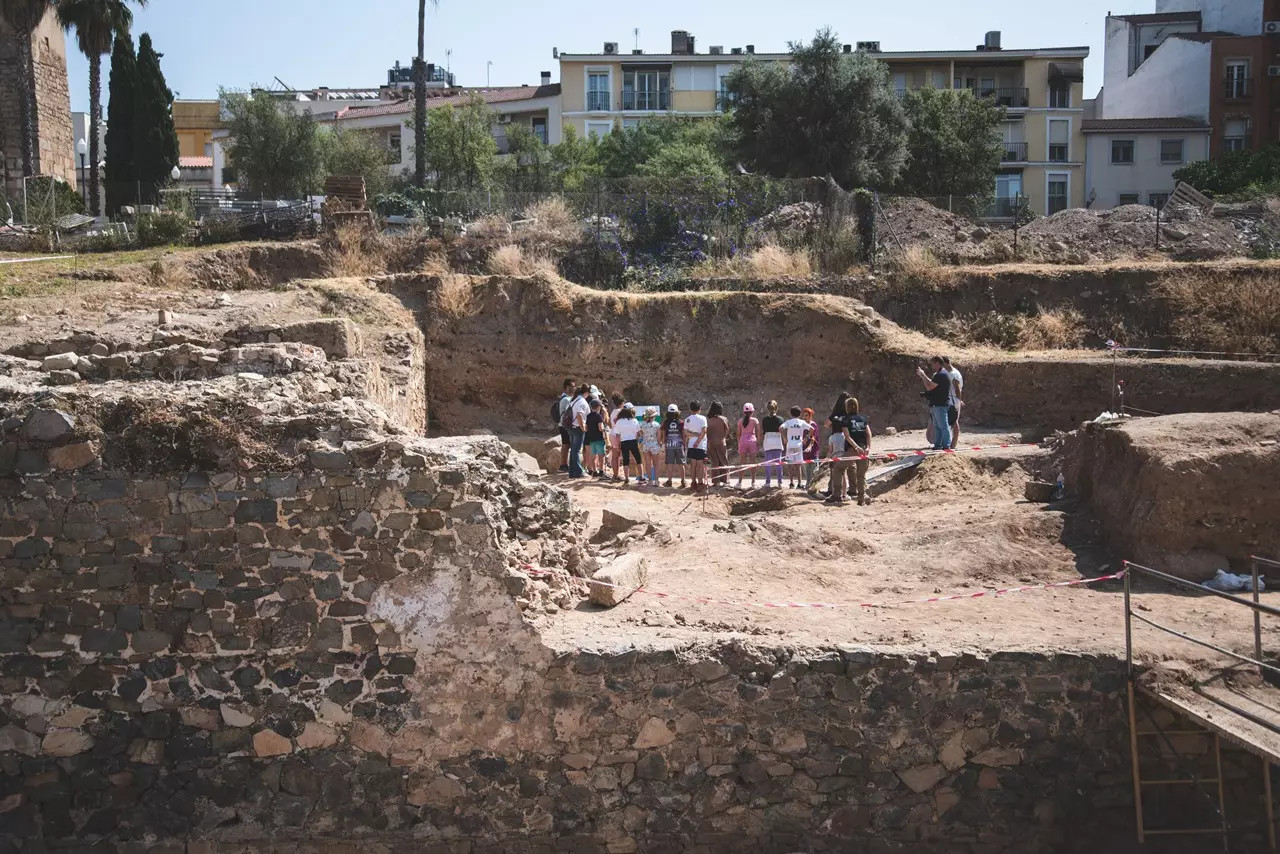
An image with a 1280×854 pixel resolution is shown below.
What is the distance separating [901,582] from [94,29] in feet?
95.3

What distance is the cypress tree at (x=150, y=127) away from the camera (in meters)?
34.0

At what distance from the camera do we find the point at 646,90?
49.3 meters

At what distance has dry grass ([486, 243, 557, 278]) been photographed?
2245 centimetres

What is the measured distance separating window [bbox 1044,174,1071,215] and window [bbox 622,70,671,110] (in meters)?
14.1

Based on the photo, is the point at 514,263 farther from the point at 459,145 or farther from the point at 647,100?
the point at 647,100

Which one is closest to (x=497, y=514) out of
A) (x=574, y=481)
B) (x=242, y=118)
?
(x=574, y=481)

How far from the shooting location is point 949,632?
30.6 ft

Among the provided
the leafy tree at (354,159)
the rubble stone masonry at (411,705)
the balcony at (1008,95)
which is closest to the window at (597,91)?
the leafy tree at (354,159)

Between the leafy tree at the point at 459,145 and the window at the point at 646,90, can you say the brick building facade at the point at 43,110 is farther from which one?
the window at the point at 646,90

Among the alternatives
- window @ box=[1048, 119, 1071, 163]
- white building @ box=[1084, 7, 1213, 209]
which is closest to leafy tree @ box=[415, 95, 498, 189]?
white building @ box=[1084, 7, 1213, 209]

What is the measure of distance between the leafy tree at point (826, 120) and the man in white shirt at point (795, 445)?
16.9 meters

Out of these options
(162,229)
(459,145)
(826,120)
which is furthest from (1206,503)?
(459,145)

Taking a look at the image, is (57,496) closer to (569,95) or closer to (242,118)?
(242,118)

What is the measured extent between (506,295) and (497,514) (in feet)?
40.9
